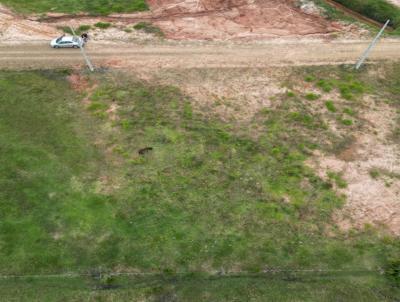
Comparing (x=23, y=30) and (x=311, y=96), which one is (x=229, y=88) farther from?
(x=23, y=30)

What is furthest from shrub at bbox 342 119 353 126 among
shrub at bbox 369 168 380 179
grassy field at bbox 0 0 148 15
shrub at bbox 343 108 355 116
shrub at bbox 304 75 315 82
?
grassy field at bbox 0 0 148 15

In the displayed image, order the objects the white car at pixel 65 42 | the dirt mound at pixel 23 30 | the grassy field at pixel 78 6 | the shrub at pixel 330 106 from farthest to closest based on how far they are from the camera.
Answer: the grassy field at pixel 78 6 < the dirt mound at pixel 23 30 < the white car at pixel 65 42 < the shrub at pixel 330 106

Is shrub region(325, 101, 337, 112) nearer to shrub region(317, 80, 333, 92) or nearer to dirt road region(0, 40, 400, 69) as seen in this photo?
Result: shrub region(317, 80, 333, 92)

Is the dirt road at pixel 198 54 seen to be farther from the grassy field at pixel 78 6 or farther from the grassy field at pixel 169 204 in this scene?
the grassy field at pixel 78 6

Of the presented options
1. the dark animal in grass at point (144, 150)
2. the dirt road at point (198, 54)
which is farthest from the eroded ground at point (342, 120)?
the dark animal in grass at point (144, 150)

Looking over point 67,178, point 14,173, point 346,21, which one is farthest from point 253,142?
point 346,21
